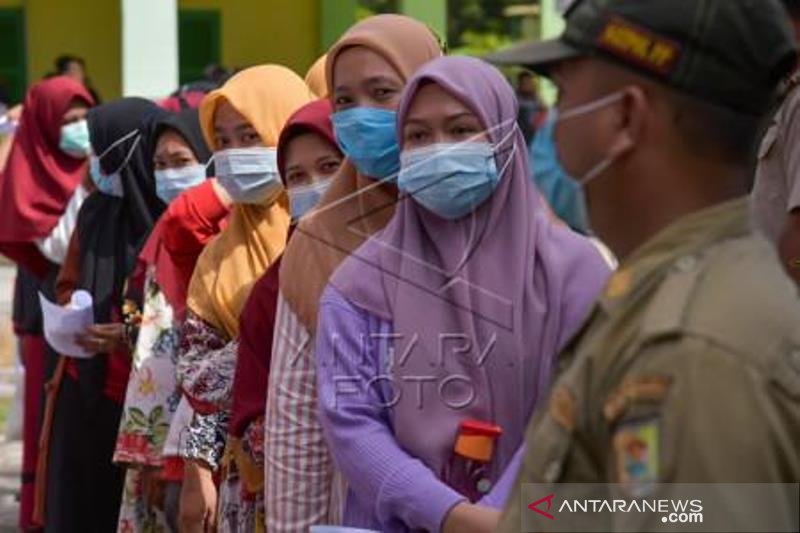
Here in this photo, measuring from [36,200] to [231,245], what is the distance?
2.76 metres

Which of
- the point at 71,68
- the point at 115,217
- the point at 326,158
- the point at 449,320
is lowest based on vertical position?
the point at 71,68

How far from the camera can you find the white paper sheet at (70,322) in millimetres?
5477

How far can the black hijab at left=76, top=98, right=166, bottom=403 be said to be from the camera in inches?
220

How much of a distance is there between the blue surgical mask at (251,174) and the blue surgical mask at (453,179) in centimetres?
121

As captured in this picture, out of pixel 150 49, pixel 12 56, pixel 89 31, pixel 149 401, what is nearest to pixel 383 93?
pixel 149 401

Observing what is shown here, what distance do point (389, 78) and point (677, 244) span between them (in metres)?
1.87

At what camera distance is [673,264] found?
189 centimetres

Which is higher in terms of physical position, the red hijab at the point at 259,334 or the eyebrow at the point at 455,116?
the eyebrow at the point at 455,116

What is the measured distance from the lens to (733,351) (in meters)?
1.76

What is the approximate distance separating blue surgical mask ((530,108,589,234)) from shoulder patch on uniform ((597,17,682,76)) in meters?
0.17

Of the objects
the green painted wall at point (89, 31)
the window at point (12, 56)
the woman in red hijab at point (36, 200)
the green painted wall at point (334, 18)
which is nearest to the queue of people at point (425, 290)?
the woman in red hijab at point (36, 200)

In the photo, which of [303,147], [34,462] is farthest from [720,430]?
[34,462]

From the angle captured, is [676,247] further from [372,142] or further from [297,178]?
[297,178]

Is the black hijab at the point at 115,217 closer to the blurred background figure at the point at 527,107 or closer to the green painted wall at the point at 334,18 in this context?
the blurred background figure at the point at 527,107
